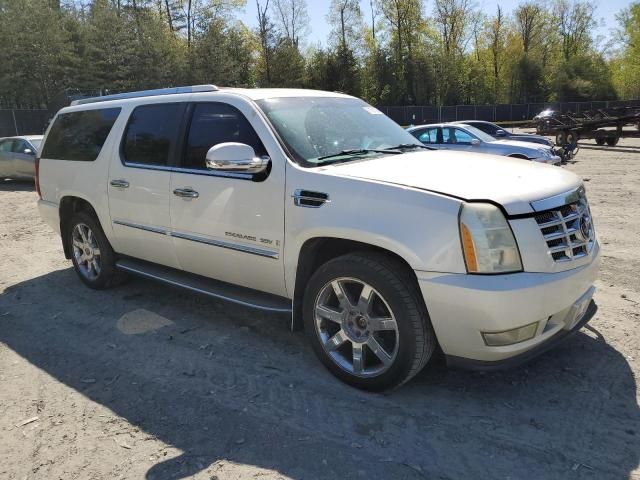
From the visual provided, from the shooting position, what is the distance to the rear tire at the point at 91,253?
541cm

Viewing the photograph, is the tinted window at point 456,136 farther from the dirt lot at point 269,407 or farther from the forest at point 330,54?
the forest at point 330,54

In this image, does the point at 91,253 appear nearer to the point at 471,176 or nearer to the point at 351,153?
the point at 351,153

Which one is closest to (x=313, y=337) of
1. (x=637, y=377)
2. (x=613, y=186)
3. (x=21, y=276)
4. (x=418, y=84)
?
(x=637, y=377)

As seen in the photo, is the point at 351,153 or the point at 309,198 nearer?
the point at 309,198

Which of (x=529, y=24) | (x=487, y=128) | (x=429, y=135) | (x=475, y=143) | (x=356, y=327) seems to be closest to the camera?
(x=356, y=327)

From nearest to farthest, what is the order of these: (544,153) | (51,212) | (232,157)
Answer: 1. (232,157)
2. (51,212)
3. (544,153)

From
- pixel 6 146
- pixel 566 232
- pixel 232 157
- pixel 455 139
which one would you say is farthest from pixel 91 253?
pixel 6 146

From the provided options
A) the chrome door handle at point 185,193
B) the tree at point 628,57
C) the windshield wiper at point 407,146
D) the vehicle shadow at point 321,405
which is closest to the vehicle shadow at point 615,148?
the windshield wiper at point 407,146

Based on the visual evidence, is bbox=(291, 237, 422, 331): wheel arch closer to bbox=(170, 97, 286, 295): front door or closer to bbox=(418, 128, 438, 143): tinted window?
bbox=(170, 97, 286, 295): front door

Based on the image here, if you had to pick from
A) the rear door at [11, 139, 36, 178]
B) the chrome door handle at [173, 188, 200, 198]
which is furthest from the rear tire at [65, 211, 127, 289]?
the rear door at [11, 139, 36, 178]

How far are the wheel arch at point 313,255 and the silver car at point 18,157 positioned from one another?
14368mm

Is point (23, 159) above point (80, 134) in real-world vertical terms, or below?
below

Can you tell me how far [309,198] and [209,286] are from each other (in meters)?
1.34

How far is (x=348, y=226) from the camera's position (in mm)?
3258
